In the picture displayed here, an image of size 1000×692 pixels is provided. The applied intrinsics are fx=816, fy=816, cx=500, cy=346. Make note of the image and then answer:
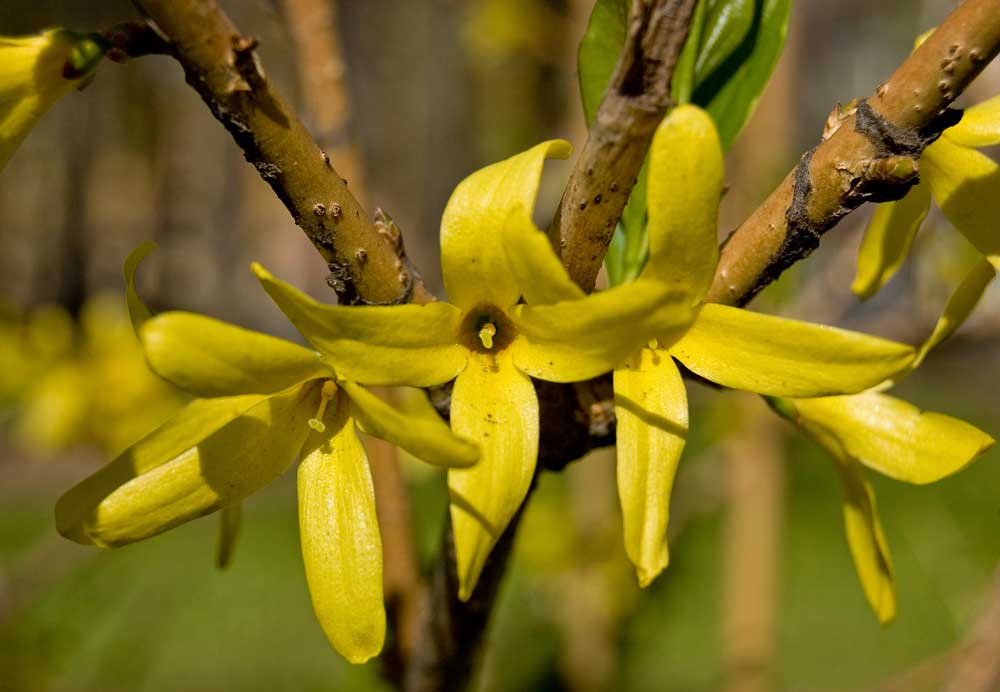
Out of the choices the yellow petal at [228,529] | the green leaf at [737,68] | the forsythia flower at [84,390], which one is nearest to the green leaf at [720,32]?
the green leaf at [737,68]

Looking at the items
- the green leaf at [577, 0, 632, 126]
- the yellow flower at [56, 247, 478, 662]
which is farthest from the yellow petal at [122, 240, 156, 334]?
the green leaf at [577, 0, 632, 126]

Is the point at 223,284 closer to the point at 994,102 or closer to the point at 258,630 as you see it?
the point at 258,630

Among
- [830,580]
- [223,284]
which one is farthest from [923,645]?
[223,284]

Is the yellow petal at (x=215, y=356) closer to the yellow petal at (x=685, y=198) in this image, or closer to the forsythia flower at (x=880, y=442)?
the yellow petal at (x=685, y=198)

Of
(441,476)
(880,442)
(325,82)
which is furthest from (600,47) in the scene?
(441,476)

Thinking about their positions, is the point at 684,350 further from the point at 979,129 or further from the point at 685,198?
the point at 979,129

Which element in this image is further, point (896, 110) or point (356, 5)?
point (356, 5)
